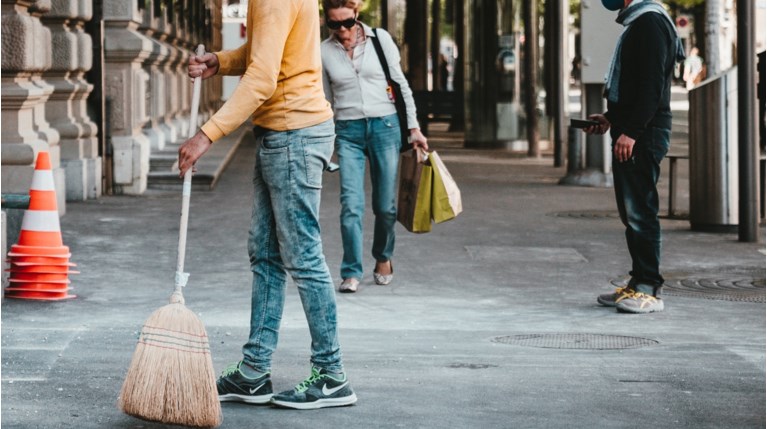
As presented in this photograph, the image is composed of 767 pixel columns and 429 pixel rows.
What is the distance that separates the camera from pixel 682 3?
5556cm

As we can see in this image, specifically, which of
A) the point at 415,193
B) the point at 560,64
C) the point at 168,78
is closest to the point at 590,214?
the point at 415,193

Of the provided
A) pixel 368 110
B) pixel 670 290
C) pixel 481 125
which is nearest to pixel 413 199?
pixel 368 110

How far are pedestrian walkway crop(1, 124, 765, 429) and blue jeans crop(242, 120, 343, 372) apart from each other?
28 cm

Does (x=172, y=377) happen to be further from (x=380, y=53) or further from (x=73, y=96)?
(x=73, y=96)

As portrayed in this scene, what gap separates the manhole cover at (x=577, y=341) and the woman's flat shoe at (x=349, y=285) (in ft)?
5.46

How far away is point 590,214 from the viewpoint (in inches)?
563

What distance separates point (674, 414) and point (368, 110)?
3689mm

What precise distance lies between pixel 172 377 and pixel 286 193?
2.93 feet

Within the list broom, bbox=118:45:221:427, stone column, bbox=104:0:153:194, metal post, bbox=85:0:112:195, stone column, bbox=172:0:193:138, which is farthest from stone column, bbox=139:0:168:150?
broom, bbox=118:45:221:427

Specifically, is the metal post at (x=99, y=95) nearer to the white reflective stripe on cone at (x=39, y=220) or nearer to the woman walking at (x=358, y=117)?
the white reflective stripe on cone at (x=39, y=220)

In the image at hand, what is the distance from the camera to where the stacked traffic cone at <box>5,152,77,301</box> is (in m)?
8.58

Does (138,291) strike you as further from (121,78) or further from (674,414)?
(121,78)

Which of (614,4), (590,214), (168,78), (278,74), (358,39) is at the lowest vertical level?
(590,214)

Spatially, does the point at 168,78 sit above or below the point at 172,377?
above
